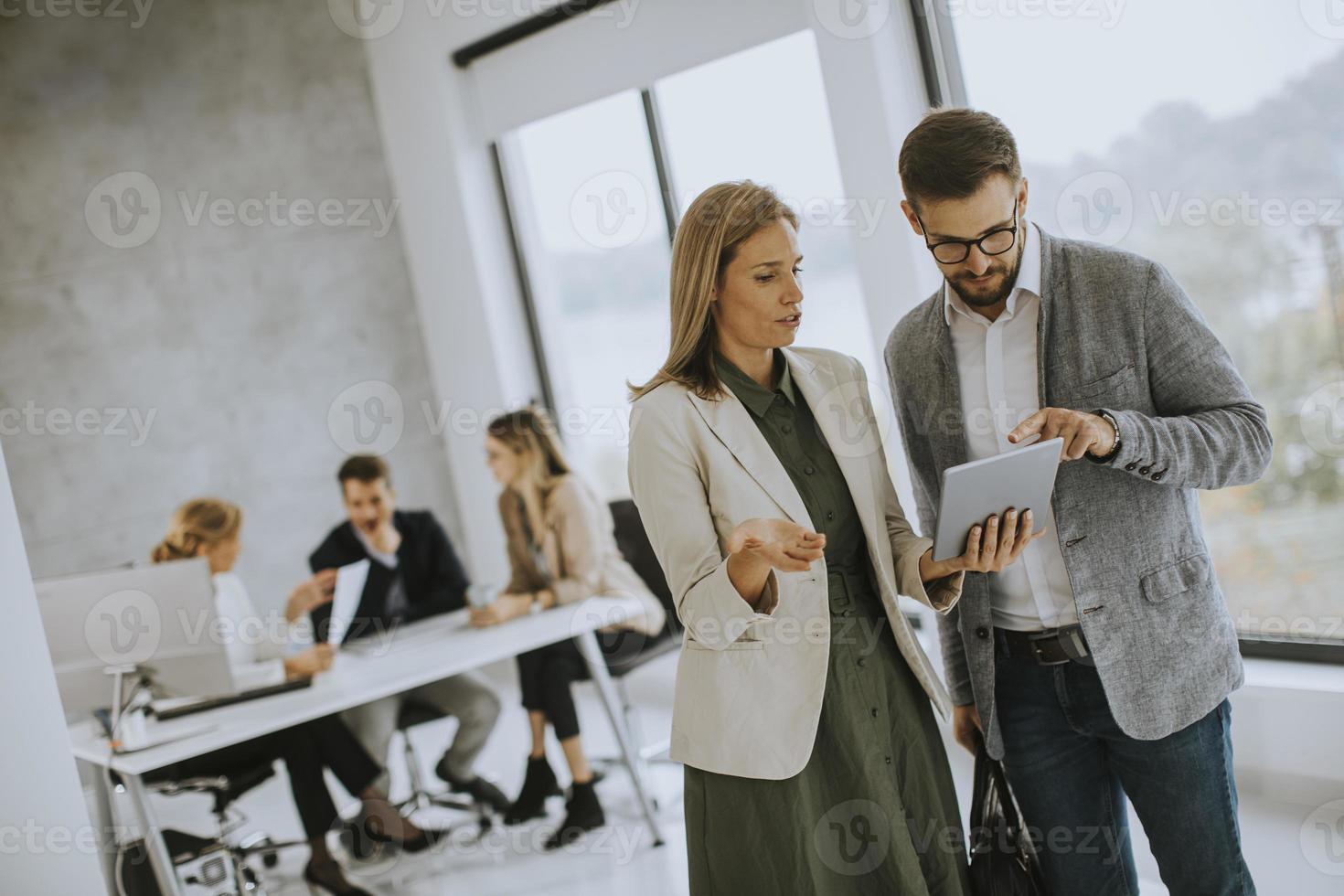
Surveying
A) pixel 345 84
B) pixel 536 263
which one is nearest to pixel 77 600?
pixel 536 263

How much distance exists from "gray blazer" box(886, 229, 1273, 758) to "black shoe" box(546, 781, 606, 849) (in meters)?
2.43

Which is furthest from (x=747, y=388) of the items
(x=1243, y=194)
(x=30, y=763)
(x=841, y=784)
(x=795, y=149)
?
(x=795, y=149)

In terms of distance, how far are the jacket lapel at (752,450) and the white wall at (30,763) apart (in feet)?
4.39

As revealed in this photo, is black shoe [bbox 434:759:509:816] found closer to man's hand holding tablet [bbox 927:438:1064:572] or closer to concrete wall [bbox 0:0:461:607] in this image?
concrete wall [bbox 0:0:461:607]

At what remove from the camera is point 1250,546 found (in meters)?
3.17

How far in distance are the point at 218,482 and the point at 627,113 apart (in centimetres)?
278

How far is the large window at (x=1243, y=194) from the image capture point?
9.42 ft

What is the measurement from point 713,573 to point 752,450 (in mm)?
225

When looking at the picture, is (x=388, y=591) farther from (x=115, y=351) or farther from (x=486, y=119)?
(x=486, y=119)

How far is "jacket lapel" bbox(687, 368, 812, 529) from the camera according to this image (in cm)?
170

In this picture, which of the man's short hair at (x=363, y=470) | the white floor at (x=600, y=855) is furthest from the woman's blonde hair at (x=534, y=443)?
the white floor at (x=600, y=855)

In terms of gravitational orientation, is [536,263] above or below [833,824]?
above

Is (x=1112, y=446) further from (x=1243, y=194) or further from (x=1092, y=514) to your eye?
(x=1243, y=194)

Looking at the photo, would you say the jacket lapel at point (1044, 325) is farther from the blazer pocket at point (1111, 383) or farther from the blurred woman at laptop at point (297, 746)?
the blurred woman at laptop at point (297, 746)
